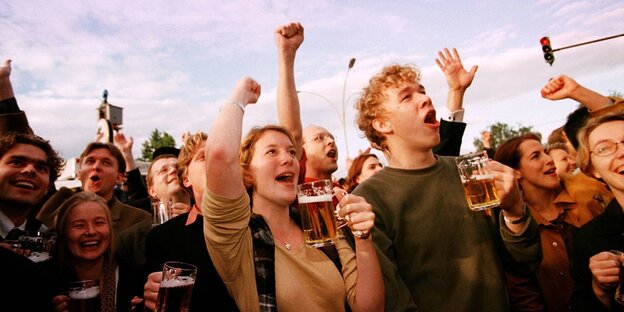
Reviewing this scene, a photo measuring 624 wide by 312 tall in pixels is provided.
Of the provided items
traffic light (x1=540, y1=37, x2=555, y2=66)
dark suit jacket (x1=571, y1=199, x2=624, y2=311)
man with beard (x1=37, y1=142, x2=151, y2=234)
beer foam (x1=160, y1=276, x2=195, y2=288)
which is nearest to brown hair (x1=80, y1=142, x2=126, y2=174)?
man with beard (x1=37, y1=142, x2=151, y2=234)

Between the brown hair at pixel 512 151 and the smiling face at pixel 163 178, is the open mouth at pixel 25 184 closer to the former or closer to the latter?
the smiling face at pixel 163 178

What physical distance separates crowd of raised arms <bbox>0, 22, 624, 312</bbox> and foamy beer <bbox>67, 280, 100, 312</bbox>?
2cm

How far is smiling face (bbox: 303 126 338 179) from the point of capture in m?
5.08

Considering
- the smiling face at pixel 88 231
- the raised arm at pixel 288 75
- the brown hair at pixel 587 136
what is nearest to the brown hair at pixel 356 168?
the raised arm at pixel 288 75

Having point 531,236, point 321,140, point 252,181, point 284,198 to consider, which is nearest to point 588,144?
point 531,236

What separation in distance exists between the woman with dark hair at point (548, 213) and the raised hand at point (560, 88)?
20.1 inches

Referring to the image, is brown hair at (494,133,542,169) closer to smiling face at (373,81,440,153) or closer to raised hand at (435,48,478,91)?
raised hand at (435,48,478,91)

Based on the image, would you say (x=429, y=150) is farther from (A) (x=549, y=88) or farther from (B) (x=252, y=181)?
(A) (x=549, y=88)

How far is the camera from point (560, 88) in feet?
12.4

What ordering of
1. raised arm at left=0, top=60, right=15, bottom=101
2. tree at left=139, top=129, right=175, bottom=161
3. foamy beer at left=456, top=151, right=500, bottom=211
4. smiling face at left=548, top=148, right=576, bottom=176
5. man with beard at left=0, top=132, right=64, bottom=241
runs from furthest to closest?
tree at left=139, top=129, right=175, bottom=161
smiling face at left=548, top=148, right=576, bottom=176
raised arm at left=0, top=60, right=15, bottom=101
man with beard at left=0, top=132, right=64, bottom=241
foamy beer at left=456, top=151, right=500, bottom=211

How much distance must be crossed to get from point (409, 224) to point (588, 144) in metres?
1.49

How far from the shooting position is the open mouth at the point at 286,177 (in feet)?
8.17

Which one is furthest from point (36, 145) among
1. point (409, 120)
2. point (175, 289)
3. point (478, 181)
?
A: point (478, 181)

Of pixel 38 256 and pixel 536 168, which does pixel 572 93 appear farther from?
pixel 38 256
